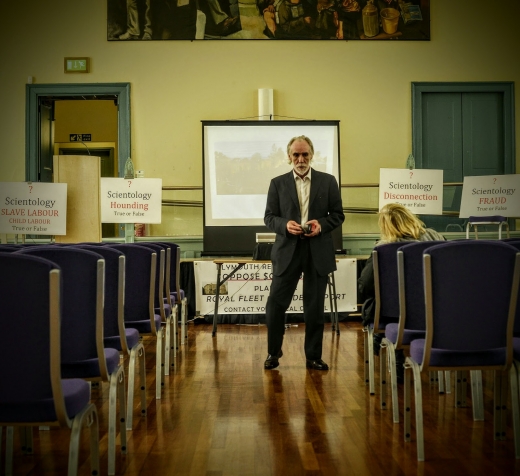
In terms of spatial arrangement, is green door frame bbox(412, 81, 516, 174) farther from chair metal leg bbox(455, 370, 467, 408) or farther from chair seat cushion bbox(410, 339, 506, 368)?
chair seat cushion bbox(410, 339, 506, 368)

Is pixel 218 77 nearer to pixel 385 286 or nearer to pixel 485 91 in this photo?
pixel 485 91

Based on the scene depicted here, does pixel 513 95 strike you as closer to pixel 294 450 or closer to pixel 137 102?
pixel 137 102

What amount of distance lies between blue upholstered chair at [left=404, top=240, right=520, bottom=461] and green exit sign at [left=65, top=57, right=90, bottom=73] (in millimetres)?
7784

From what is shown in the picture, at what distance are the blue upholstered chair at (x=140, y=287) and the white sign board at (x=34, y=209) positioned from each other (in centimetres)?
376

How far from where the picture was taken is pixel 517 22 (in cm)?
970

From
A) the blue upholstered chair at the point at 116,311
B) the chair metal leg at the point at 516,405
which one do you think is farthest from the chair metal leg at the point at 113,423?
the chair metal leg at the point at 516,405

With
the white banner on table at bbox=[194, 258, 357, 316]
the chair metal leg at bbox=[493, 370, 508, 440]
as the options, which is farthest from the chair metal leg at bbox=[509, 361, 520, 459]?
the white banner on table at bbox=[194, 258, 357, 316]

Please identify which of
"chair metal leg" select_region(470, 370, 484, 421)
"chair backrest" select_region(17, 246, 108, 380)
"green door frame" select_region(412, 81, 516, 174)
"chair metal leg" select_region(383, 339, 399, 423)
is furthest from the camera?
"green door frame" select_region(412, 81, 516, 174)

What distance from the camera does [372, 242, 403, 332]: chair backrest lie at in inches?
150

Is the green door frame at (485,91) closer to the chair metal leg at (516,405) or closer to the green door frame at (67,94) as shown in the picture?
the green door frame at (67,94)

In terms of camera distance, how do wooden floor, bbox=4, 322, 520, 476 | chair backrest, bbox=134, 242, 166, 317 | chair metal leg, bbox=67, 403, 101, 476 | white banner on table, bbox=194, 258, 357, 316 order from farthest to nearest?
1. white banner on table, bbox=194, 258, 357, 316
2. chair backrest, bbox=134, 242, 166, 317
3. wooden floor, bbox=4, 322, 520, 476
4. chair metal leg, bbox=67, 403, 101, 476

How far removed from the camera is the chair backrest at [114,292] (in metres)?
3.12

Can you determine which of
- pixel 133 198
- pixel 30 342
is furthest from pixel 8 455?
pixel 133 198

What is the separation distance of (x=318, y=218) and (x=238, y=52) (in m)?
5.12
